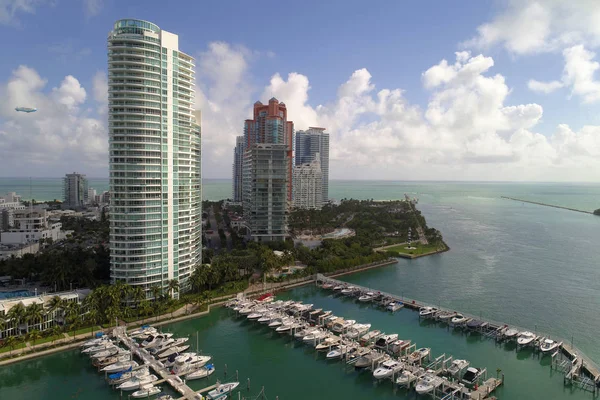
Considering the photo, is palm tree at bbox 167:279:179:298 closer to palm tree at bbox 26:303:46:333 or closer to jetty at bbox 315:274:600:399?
palm tree at bbox 26:303:46:333

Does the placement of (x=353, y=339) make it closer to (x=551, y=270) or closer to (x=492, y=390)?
(x=492, y=390)

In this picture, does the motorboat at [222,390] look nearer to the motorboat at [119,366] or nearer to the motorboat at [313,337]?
the motorboat at [119,366]

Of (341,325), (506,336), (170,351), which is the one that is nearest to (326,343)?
(341,325)

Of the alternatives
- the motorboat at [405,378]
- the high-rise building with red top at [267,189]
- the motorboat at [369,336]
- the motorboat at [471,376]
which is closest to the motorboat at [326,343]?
the motorboat at [369,336]

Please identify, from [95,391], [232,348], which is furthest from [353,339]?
[95,391]

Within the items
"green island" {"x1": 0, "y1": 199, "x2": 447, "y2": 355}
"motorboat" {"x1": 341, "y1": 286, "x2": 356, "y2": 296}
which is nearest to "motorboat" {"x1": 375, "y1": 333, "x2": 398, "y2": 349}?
"motorboat" {"x1": 341, "y1": 286, "x2": 356, "y2": 296}

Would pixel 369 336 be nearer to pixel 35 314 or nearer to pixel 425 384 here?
pixel 425 384
